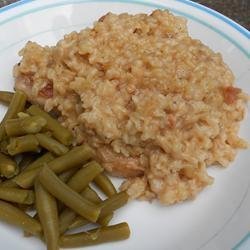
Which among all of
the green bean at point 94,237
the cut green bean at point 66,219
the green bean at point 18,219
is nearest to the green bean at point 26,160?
the green bean at point 18,219

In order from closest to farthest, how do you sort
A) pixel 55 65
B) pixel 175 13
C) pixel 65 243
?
pixel 65 243 < pixel 55 65 < pixel 175 13

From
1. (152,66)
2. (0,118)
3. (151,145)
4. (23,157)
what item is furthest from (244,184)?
(0,118)

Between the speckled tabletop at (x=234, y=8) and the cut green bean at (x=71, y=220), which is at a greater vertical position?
the speckled tabletop at (x=234, y=8)

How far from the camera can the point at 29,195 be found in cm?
298

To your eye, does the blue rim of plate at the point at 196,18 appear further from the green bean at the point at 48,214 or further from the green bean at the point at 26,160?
the green bean at the point at 48,214

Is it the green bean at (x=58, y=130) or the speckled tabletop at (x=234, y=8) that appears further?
the speckled tabletop at (x=234, y=8)

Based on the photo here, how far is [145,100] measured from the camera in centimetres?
312

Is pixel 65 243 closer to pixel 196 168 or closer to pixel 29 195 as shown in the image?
pixel 29 195

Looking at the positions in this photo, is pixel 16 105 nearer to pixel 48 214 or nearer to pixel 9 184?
pixel 9 184

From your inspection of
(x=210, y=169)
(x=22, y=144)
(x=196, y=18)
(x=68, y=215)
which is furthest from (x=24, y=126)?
(x=196, y=18)

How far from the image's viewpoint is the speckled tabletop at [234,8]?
5.18m

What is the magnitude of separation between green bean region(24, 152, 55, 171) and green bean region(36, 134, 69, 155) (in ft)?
0.14

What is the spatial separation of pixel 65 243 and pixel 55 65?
1.17 m

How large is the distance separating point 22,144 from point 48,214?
456 mm
